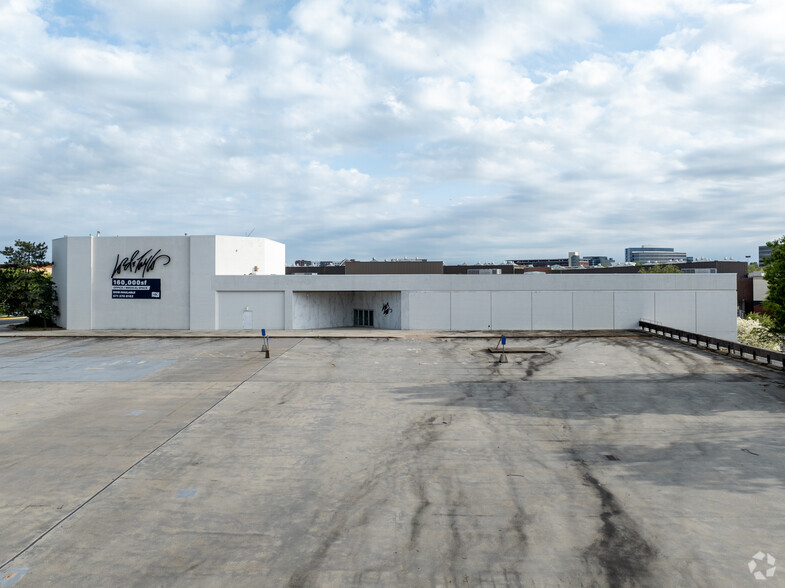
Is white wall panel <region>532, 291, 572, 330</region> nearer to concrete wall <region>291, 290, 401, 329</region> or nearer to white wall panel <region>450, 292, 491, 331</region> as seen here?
white wall panel <region>450, 292, 491, 331</region>

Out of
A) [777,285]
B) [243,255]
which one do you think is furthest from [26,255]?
[777,285]

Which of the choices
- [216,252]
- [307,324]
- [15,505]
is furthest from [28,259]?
[15,505]

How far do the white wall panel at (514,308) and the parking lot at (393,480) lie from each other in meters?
17.1

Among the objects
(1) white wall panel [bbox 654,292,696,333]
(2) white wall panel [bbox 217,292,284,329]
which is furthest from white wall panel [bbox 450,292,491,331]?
(2) white wall panel [bbox 217,292,284,329]

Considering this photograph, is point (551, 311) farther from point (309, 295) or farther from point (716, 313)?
point (309, 295)

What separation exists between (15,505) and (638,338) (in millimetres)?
34508

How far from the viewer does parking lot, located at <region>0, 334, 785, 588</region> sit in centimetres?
746

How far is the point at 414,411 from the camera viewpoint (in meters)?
16.1

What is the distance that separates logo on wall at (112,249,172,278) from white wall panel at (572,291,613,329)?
1345 inches

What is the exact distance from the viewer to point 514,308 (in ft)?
127

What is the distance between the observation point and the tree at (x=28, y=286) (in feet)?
131

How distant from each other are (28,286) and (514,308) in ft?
134

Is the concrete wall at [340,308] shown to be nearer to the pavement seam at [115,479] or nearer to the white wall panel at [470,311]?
the white wall panel at [470,311]

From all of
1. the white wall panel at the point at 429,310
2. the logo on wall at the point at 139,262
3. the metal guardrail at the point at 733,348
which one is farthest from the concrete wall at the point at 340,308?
the metal guardrail at the point at 733,348
